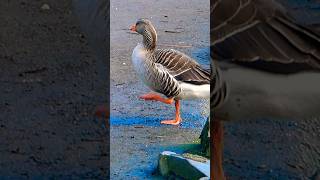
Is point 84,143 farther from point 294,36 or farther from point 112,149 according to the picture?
point 294,36

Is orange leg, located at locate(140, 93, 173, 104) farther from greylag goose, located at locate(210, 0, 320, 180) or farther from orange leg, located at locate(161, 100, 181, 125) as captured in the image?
greylag goose, located at locate(210, 0, 320, 180)

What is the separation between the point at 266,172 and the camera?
2.87m

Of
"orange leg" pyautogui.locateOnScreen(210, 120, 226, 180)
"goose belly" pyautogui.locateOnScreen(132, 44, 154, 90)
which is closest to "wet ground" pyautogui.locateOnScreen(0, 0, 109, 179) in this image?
"goose belly" pyautogui.locateOnScreen(132, 44, 154, 90)

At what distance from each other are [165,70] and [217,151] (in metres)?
0.36

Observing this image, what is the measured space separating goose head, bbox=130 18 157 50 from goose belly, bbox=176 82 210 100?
0.63 feet

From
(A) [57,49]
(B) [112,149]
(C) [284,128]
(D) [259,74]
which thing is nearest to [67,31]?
(A) [57,49]

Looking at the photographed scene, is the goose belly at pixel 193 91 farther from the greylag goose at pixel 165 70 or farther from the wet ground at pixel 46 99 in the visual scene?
the wet ground at pixel 46 99

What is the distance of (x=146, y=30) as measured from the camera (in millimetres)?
2520

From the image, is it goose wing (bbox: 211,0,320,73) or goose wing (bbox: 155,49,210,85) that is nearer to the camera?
goose wing (bbox: 155,49,210,85)

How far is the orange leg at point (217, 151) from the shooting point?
2600 mm

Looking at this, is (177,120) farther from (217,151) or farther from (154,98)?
(217,151)

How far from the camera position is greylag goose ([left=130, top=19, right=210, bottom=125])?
2.52m

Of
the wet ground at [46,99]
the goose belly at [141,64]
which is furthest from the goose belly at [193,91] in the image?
the wet ground at [46,99]

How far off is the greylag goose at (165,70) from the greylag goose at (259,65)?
0.26 feet
